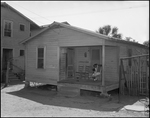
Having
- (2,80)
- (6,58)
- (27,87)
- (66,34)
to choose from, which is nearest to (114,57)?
(66,34)

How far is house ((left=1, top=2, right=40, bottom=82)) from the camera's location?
56.9 feet

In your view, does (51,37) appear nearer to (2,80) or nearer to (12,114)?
(12,114)

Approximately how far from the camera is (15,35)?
60.4ft

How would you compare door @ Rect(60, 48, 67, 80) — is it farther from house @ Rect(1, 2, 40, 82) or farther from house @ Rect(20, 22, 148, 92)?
house @ Rect(1, 2, 40, 82)

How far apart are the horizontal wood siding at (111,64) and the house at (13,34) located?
34.7ft

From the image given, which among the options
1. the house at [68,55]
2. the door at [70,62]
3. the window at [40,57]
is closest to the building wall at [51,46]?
the house at [68,55]


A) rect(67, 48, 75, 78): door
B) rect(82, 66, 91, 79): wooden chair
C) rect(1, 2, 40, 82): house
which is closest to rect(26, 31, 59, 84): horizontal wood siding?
rect(67, 48, 75, 78): door

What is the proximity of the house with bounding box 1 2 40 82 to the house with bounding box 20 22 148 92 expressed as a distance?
596 cm

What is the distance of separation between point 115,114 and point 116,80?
4.83 m

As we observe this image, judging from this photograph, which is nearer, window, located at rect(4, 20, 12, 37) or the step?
the step

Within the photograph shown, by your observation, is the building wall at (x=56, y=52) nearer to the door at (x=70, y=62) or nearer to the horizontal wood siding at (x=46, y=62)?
the horizontal wood siding at (x=46, y=62)

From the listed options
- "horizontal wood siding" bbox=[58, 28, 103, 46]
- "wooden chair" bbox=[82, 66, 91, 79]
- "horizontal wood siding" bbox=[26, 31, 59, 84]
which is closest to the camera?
"horizontal wood siding" bbox=[58, 28, 103, 46]

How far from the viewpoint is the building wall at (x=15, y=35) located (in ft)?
56.9

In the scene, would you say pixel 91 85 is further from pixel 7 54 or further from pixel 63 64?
pixel 7 54
